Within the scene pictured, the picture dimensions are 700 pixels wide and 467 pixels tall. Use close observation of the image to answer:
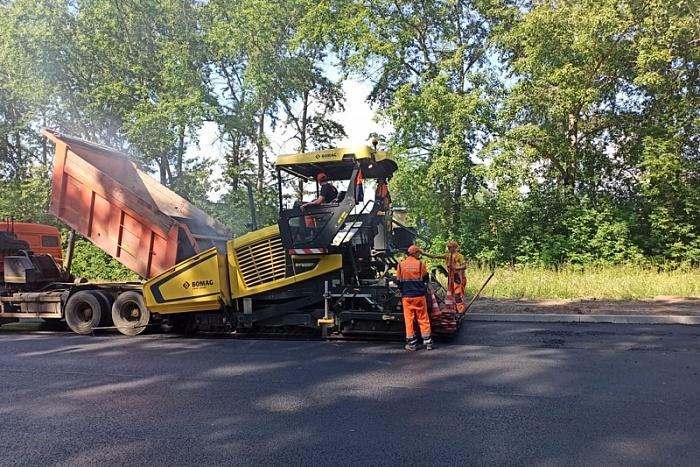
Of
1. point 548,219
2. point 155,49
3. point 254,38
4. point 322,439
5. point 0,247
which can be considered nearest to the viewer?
point 322,439

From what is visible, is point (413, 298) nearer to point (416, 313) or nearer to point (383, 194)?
point (416, 313)

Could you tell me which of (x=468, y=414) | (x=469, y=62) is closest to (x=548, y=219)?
(x=469, y=62)

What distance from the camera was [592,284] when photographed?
12961 mm

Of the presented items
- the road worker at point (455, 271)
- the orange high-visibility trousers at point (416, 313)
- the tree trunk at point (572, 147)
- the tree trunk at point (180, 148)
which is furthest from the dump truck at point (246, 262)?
the tree trunk at point (572, 147)

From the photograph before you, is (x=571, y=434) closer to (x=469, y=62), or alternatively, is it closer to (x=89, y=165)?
(x=89, y=165)

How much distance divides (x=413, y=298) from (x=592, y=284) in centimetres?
783

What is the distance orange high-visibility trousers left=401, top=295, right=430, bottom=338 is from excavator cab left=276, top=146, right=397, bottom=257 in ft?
4.09

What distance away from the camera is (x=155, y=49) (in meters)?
23.1

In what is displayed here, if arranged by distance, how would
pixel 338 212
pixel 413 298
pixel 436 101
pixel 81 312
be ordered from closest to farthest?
pixel 413 298 < pixel 338 212 < pixel 81 312 < pixel 436 101

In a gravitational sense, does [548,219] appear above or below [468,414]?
above

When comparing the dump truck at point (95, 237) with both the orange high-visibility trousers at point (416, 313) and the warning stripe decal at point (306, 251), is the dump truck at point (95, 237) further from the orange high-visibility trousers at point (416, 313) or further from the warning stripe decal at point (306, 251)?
the orange high-visibility trousers at point (416, 313)

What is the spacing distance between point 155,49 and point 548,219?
1773cm

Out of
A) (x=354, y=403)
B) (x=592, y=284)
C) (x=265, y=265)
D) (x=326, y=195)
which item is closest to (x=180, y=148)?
(x=265, y=265)

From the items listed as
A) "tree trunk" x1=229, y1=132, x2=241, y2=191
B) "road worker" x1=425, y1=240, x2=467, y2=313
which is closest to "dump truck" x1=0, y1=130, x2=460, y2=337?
"road worker" x1=425, y1=240, x2=467, y2=313
